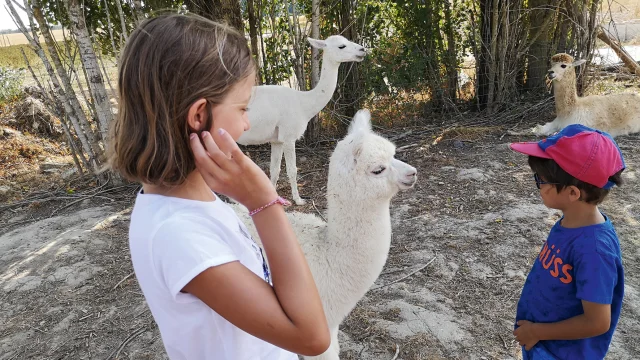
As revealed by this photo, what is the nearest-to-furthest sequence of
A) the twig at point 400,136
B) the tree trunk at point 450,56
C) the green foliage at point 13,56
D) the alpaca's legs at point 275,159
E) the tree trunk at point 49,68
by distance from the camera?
the tree trunk at point 49,68
the alpaca's legs at point 275,159
the green foliage at point 13,56
the twig at point 400,136
the tree trunk at point 450,56

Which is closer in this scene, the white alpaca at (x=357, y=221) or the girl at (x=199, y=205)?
the girl at (x=199, y=205)

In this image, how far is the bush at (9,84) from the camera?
8414 millimetres

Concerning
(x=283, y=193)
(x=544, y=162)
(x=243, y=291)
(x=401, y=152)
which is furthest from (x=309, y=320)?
(x=401, y=152)

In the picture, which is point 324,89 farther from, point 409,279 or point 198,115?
point 198,115

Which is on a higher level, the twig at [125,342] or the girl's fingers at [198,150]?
the girl's fingers at [198,150]

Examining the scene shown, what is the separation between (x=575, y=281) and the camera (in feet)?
4.69

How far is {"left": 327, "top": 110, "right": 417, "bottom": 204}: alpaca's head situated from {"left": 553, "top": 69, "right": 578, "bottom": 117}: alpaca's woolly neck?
4825 mm

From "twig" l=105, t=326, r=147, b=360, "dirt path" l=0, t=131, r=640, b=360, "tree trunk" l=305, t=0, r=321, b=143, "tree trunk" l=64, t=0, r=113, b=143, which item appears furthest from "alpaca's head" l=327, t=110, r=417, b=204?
"tree trunk" l=305, t=0, r=321, b=143

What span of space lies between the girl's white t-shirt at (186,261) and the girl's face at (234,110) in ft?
0.57

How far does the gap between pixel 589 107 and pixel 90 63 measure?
21.1 ft

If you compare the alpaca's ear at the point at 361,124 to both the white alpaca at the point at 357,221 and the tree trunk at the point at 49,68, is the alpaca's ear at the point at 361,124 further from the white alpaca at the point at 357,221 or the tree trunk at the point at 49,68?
the tree trunk at the point at 49,68

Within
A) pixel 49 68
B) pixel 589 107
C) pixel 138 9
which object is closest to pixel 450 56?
pixel 589 107

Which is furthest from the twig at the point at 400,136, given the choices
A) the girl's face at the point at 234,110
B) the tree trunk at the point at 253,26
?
the girl's face at the point at 234,110

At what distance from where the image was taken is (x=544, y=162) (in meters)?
1.51
